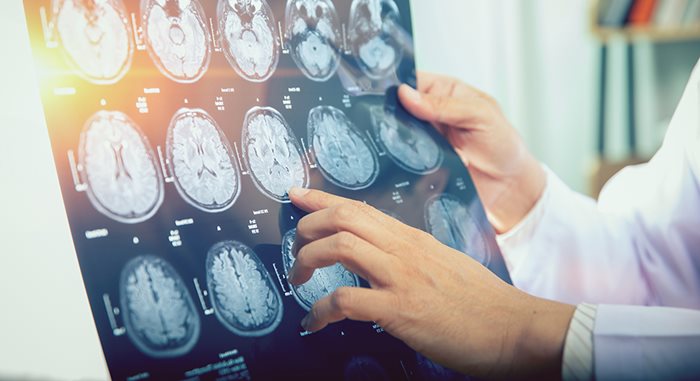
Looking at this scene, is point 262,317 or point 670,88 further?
point 670,88

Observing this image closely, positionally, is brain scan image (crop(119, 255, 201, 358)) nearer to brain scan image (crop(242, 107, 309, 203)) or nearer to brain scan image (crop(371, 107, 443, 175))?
brain scan image (crop(242, 107, 309, 203))

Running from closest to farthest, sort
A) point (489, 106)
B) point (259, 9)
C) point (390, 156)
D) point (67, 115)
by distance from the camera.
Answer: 1. point (67, 115)
2. point (259, 9)
3. point (390, 156)
4. point (489, 106)

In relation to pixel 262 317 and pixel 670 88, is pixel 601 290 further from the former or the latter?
pixel 670 88

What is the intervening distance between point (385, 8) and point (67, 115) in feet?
1.80

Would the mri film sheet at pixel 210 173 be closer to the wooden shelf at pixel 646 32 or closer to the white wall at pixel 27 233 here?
the white wall at pixel 27 233

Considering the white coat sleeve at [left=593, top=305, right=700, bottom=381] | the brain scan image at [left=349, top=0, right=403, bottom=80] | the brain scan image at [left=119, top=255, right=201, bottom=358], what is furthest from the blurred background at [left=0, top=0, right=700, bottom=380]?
the white coat sleeve at [left=593, top=305, right=700, bottom=381]

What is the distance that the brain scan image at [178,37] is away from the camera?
2.54ft

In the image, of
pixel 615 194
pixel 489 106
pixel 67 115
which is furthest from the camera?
pixel 615 194

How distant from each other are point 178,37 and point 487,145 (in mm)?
632

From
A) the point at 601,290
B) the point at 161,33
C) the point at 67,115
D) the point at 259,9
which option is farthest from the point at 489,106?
the point at 67,115

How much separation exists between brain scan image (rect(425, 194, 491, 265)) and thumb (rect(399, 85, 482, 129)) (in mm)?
148

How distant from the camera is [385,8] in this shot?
107cm

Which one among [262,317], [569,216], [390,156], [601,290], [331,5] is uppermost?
[331,5]

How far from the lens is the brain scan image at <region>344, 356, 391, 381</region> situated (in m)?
0.80
